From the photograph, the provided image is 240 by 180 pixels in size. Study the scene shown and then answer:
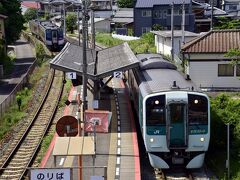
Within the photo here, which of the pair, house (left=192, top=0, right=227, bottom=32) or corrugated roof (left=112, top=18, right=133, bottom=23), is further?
corrugated roof (left=112, top=18, right=133, bottom=23)

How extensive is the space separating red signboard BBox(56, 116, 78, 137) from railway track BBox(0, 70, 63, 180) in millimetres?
1634

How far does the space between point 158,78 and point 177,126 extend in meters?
2.86

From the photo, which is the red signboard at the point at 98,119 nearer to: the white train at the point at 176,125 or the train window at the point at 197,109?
the white train at the point at 176,125

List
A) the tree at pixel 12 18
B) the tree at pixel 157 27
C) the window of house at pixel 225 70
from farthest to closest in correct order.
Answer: the tree at pixel 157 27 → the tree at pixel 12 18 → the window of house at pixel 225 70

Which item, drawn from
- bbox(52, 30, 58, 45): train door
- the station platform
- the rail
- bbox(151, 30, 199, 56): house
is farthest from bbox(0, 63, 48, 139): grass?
bbox(52, 30, 58, 45): train door

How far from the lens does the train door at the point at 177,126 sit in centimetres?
1570

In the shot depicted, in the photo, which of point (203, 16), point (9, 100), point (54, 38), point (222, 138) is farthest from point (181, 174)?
point (203, 16)

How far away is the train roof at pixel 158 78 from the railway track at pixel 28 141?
4.82m

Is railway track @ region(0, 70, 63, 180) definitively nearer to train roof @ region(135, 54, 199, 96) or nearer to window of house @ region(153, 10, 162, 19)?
train roof @ region(135, 54, 199, 96)

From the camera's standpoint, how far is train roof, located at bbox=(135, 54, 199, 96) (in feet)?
53.9

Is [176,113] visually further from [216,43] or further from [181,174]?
[216,43]

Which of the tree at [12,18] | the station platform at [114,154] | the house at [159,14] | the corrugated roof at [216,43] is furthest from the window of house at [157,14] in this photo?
the station platform at [114,154]

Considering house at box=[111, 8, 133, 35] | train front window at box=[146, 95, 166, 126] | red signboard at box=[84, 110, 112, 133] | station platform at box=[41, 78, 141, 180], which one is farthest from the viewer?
house at box=[111, 8, 133, 35]

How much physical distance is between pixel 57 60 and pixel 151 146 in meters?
7.68
